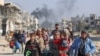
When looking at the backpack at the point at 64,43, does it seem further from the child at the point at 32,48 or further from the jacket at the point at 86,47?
the child at the point at 32,48

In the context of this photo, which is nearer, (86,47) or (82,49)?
(86,47)

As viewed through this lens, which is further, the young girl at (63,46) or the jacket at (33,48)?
the young girl at (63,46)

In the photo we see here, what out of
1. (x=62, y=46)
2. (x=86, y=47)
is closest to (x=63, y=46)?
(x=62, y=46)

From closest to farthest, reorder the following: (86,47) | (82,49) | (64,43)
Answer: (86,47) < (82,49) < (64,43)

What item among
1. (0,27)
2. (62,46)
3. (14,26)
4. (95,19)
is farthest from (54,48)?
(95,19)

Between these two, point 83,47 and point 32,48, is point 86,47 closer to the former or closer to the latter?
point 83,47

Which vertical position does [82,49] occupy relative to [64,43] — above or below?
below

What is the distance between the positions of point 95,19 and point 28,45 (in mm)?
183252

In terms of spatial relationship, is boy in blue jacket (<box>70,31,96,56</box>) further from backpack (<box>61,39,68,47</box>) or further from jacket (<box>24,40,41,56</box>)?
jacket (<box>24,40,41,56</box>)

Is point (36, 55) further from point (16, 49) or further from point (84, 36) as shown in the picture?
point (16, 49)

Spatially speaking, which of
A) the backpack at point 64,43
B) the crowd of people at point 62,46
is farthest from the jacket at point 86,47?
the backpack at point 64,43

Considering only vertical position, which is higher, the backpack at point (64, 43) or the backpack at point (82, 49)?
the backpack at point (64, 43)

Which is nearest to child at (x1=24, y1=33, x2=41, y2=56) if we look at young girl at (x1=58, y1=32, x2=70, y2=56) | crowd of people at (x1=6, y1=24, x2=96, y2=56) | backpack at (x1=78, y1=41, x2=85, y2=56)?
crowd of people at (x1=6, y1=24, x2=96, y2=56)

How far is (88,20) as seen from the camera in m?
198
